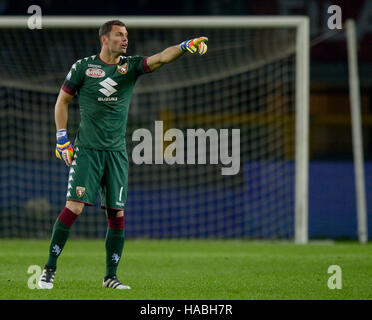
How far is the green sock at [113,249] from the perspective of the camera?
6254mm

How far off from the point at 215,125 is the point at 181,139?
1105mm

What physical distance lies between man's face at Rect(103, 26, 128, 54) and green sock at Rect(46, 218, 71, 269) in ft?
4.62

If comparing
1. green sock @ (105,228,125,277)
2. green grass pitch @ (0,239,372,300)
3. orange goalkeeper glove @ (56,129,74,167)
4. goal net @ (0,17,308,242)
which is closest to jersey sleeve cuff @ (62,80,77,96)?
orange goalkeeper glove @ (56,129,74,167)

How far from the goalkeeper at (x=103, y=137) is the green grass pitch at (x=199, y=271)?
435 millimetres

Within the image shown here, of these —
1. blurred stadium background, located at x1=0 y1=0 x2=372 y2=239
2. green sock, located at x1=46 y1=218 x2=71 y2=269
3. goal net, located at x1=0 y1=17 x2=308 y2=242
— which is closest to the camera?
green sock, located at x1=46 y1=218 x2=71 y2=269

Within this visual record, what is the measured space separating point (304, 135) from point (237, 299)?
6.61m

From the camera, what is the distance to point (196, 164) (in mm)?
14352

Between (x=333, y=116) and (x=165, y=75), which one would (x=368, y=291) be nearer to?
(x=165, y=75)

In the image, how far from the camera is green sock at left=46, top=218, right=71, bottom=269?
6070 mm

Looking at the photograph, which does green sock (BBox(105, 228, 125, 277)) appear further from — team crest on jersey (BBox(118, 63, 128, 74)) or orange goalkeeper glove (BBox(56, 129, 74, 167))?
team crest on jersey (BBox(118, 63, 128, 74))

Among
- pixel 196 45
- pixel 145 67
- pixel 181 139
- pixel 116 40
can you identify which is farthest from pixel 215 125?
pixel 196 45

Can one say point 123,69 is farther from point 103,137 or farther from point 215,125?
point 215,125

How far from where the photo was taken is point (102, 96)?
6.23 metres

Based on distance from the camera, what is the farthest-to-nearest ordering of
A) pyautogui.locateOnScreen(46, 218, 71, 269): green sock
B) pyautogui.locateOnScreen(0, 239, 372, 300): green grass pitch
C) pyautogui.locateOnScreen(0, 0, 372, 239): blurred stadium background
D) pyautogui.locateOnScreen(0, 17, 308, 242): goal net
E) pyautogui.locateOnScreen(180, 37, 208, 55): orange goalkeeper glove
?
pyautogui.locateOnScreen(0, 0, 372, 239): blurred stadium background → pyautogui.locateOnScreen(0, 17, 308, 242): goal net → pyautogui.locateOnScreen(46, 218, 71, 269): green sock → pyautogui.locateOnScreen(180, 37, 208, 55): orange goalkeeper glove → pyautogui.locateOnScreen(0, 239, 372, 300): green grass pitch
